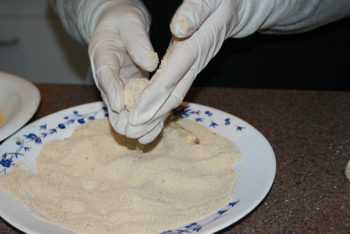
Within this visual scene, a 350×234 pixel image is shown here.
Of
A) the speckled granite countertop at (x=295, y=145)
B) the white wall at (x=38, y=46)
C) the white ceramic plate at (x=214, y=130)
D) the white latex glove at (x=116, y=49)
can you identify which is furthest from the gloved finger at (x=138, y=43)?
the white wall at (x=38, y=46)

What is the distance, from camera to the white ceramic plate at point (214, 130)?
2.14 feet

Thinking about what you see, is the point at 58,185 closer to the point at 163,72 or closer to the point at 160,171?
the point at 160,171

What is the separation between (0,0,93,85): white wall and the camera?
2.21 metres

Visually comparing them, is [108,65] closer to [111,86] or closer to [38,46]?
[111,86]

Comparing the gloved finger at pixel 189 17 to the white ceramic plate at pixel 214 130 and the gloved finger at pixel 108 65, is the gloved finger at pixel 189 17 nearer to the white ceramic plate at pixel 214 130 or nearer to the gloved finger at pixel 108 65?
the gloved finger at pixel 108 65

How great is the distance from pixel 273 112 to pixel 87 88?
60 cm

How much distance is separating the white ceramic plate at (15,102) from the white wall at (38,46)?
43.0 inches

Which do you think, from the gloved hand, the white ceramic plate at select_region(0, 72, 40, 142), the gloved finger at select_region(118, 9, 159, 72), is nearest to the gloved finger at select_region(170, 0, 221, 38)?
the gloved hand

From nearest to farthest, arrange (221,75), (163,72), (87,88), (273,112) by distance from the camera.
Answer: (163,72)
(273,112)
(87,88)
(221,75)

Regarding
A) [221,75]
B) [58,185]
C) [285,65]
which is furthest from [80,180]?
[285,65]

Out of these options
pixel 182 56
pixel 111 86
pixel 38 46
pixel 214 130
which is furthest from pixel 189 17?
pixel 38 46

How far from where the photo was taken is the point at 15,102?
1026 mm

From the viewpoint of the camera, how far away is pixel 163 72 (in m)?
0.76

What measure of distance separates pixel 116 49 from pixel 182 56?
0.22 meters
